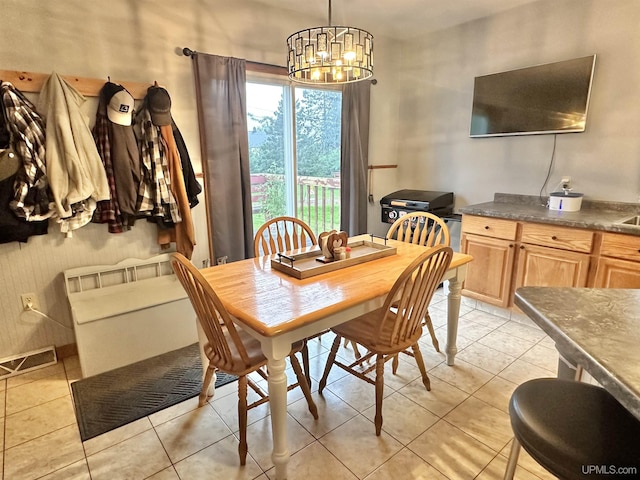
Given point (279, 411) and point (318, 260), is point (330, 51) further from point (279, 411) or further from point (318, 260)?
point (279, 411)

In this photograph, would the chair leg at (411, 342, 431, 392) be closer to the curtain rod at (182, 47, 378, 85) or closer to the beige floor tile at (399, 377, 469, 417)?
the beige floor tile at (399, 377, 469, 417)

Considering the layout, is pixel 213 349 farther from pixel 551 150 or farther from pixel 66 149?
pixel 551 150

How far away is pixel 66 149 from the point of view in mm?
2162

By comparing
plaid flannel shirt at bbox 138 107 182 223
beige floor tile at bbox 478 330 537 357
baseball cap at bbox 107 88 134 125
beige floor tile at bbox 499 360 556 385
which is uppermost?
baseball cap at bbox 107 88 134 125

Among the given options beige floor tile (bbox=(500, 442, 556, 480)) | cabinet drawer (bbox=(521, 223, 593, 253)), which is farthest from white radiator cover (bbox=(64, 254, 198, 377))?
cabinet drawer (bbox=(521, 223, 593, 253))

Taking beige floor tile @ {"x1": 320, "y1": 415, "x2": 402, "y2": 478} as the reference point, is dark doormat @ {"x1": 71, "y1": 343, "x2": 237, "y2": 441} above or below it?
above

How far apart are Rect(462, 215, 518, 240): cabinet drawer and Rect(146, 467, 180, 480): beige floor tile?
2.58 metres

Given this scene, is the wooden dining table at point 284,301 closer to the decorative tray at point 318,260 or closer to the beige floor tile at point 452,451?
the decorative tray at point 318,260

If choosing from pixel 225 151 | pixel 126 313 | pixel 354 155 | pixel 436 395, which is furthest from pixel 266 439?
pixel 354 155

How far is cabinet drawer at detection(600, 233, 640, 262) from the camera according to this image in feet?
7.38

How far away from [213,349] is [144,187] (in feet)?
4.50

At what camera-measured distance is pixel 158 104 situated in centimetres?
243

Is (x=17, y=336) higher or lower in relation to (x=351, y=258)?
lower

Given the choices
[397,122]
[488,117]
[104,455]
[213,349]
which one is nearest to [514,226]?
[488,117]
